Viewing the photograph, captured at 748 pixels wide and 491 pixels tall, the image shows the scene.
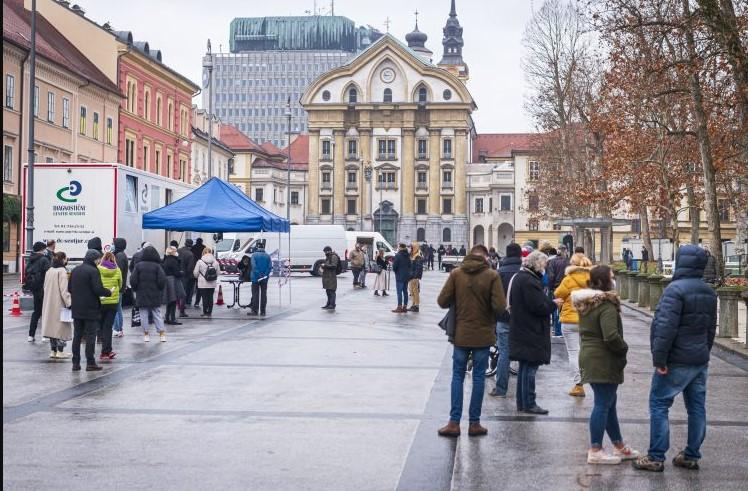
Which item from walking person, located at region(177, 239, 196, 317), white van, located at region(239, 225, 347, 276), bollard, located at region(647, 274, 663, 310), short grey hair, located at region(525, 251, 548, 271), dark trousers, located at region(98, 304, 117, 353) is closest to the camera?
short grey hair, located at region(525, 251, 548, 271)

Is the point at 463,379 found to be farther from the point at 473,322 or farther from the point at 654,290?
the point at 654,290

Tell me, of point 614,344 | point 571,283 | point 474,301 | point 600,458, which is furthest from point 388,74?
point 600,458

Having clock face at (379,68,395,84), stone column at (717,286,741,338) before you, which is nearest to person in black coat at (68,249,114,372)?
stone column at (717,286,741,338)

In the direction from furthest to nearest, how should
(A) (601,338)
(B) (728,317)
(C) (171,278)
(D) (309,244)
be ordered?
(D) (309,244), (C) (171,278), (B) (728,317), (A) (601,338)

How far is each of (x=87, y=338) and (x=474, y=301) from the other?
6.68m

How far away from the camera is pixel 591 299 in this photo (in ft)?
27.6

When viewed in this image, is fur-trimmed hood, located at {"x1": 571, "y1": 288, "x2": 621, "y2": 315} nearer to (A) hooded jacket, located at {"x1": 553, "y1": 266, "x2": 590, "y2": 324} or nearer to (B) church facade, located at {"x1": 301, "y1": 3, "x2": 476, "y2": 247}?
(A) hooded jacket, located at {"x1": 553, "y1": 266, "x2": 590, "y2": 324}

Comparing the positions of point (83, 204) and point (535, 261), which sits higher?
point (83, 204)

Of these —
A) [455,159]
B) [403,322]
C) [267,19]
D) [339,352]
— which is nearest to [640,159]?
[403,322]

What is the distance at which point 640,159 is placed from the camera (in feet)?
133

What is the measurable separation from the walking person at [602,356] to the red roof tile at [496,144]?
120 m

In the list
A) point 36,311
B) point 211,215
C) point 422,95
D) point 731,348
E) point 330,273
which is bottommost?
point 731,348

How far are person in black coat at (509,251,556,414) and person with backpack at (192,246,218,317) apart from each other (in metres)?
13.7

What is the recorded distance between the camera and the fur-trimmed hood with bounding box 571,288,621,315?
8406 mm
